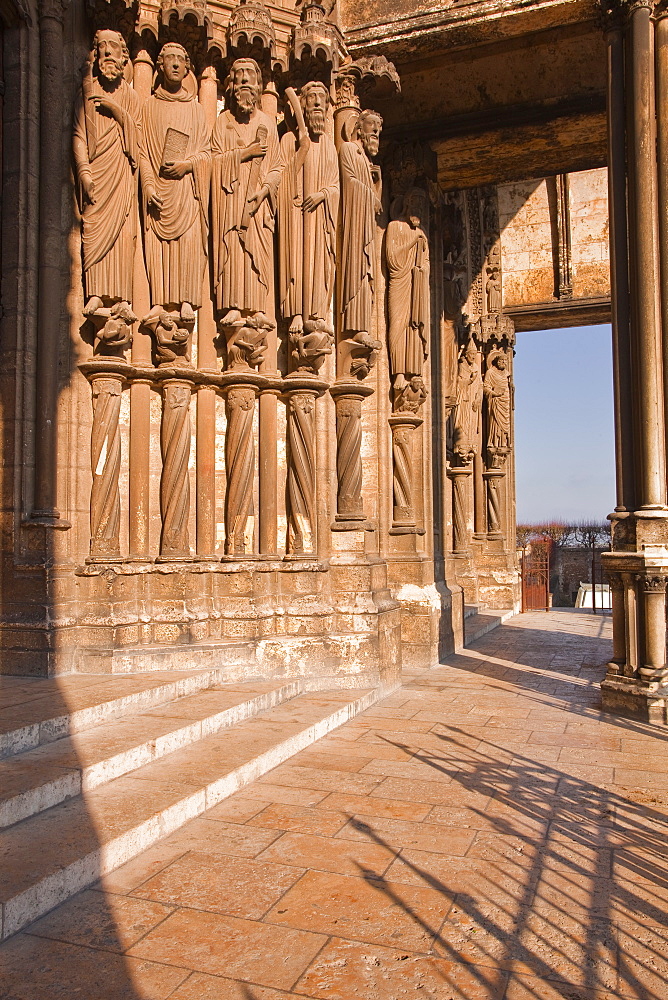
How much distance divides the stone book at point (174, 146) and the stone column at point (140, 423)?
373mm

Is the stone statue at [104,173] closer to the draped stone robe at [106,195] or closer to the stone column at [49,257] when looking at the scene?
the draped stone robe at [106,195]

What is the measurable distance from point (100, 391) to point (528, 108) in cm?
536

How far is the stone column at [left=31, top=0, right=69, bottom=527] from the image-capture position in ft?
18.4

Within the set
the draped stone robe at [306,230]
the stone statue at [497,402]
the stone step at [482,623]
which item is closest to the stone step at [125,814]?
the draped stone robe at [306,230]

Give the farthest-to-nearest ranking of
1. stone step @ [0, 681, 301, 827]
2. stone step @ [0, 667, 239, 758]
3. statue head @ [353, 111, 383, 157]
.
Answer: statue head @ [353, 111, 383, 157] → stone step @ [0, 667, 239, 758] → stone step @ [0, 681, 301, 827]

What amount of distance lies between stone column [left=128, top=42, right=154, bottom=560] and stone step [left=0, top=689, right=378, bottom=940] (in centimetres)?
177

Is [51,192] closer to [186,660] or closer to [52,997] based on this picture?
[186,660]

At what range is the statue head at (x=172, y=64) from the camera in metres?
6.10

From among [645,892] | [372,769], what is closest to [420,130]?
[372,769]

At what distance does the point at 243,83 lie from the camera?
248 inches

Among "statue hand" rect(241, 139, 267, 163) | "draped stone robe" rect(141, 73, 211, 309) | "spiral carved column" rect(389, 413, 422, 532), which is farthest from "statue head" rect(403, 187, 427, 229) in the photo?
"draped stone robe" rect(141, 73, 211, 309)

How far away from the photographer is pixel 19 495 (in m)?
5.53

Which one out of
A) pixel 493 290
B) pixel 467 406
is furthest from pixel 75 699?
pixel 493 290

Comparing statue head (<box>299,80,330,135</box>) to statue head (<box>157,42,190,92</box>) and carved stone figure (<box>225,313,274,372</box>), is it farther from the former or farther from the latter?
carved stone figure (<box>225,313,274,372</box>)
